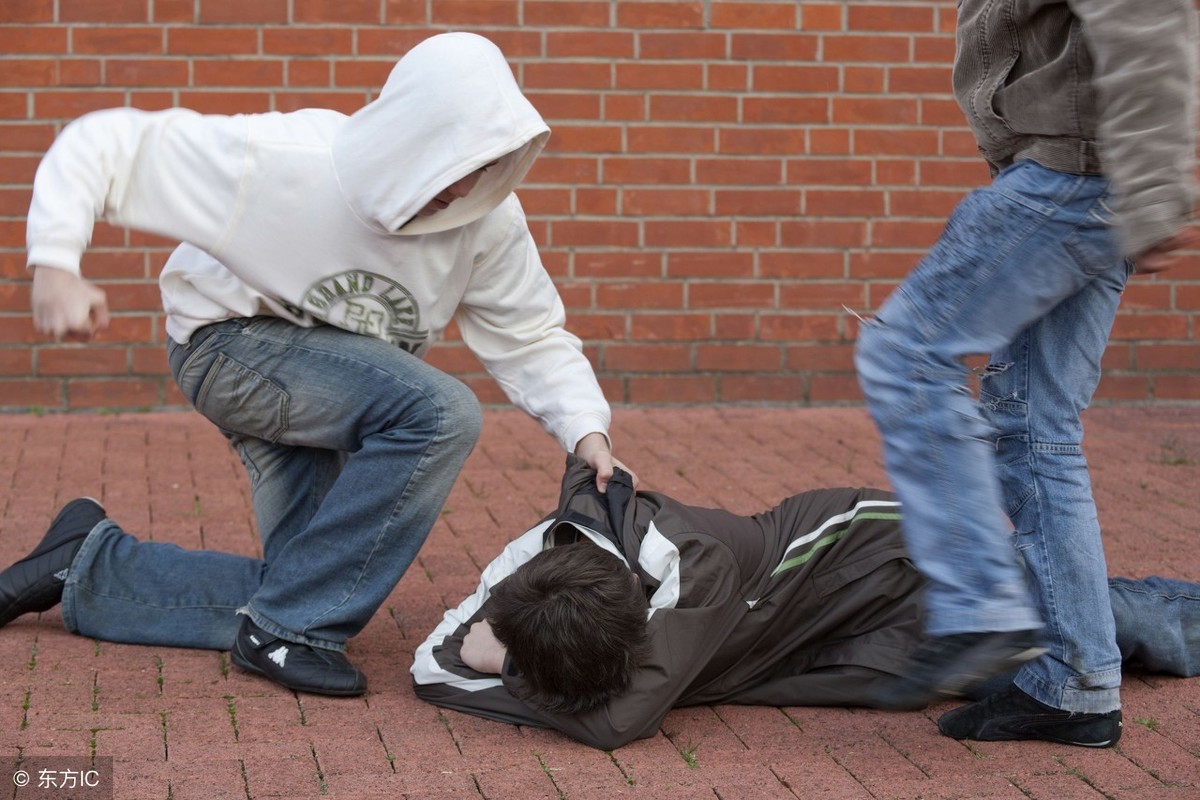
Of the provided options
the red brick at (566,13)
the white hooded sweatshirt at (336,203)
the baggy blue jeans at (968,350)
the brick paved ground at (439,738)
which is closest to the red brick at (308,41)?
the red brick at (566,13)

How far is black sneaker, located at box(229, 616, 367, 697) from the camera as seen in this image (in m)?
3.24

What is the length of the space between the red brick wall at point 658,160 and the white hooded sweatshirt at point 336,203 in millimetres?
2935

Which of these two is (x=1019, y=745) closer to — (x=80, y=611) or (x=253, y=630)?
(x=253, y=630)

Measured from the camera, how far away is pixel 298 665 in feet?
10.7

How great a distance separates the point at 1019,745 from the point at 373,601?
143 centimetres

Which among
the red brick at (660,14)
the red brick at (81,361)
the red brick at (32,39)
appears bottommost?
the red brick at (81,361)

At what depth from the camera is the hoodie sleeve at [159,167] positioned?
2.94m

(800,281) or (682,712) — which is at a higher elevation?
(800,281)

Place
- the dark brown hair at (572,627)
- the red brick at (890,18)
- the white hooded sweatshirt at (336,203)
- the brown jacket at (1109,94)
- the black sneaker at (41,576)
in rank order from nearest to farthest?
the brown jacket at (1109,94)
the dark brown hair at (572,627)
the white hooded sweatshirt at (336,203)
the black sneaker at (41,576)
the red brick at (890,18)

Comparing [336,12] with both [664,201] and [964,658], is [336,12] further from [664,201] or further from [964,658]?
[964,658]

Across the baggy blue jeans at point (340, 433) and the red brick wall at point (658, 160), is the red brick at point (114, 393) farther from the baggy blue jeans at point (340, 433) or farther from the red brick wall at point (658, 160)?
the baggy blue jeans at point (340, 433)

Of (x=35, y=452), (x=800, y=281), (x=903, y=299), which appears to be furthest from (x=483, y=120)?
(x=800, y=281)

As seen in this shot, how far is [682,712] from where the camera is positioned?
3.22m

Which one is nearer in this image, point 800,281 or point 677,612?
point 677,612
